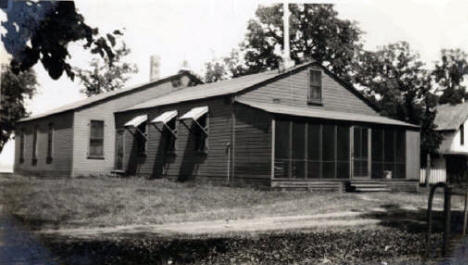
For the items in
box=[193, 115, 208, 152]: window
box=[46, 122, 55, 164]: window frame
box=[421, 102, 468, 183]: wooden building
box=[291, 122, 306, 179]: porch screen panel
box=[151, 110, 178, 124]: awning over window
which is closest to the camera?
box=[291, 122, 306, 179]: porch screen panel

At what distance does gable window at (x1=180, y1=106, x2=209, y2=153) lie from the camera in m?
22.7

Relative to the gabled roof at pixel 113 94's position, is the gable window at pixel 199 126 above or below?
below

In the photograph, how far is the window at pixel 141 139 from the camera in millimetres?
27525

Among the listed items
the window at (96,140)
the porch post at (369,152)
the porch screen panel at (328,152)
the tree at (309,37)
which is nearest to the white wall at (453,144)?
the tree at (309,37)

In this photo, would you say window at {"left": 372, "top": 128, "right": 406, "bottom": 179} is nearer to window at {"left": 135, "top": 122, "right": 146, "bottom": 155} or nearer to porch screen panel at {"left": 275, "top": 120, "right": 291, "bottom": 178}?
porch screen panel at {"left": 275, "top": 120, "right": 291, "bottom": 178}

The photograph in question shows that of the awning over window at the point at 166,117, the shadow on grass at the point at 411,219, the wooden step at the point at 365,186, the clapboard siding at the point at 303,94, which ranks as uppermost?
the clapboard siding at the point at 303,94

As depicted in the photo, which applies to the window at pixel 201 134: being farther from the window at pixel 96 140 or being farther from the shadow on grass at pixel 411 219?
the shadow on grass at pixel 411 219

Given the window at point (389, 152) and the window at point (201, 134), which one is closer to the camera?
the window at point (201, 134)

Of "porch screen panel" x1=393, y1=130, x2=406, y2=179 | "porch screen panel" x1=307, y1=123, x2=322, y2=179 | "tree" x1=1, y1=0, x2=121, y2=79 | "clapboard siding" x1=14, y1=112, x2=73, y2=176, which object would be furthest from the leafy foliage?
"tree" x1=1, y1=0, x2=121, y2=79

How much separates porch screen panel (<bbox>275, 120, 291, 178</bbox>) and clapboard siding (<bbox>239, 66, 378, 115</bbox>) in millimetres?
3098

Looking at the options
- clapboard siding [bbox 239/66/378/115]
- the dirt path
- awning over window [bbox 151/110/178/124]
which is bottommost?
the dirt path

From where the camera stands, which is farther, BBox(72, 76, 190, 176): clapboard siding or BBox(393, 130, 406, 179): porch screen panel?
BBox(72, 76, 190, 176): clapboard siding

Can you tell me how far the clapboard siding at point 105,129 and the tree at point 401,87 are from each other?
14.6 metres

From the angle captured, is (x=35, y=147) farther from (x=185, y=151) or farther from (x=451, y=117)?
(x=451, y=117)
